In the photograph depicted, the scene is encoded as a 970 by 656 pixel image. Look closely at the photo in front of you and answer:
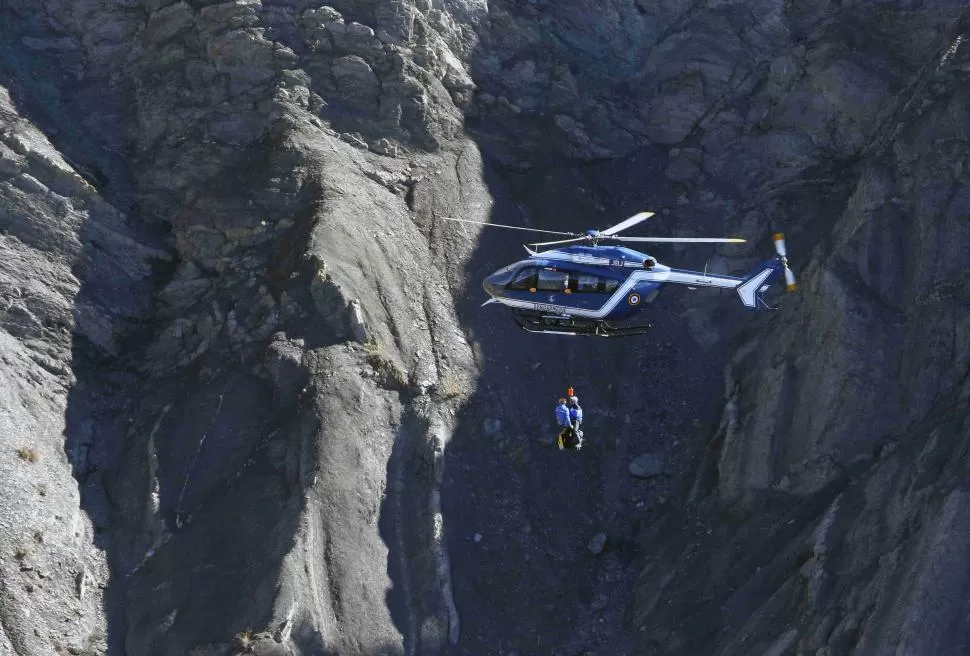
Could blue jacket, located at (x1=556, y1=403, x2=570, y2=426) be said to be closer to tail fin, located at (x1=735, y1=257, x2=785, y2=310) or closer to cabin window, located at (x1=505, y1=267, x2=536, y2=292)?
cabin window, located at (x1=505, y1=267, x2=536, y2=292)

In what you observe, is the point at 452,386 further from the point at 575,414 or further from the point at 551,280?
the point at 551,280

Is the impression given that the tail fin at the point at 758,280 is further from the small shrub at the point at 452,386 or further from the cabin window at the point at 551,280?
the small shrub at the point at 452,386

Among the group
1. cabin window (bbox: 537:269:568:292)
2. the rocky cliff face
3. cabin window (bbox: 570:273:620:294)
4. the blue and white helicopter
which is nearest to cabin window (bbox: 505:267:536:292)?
the blue and white helicopter

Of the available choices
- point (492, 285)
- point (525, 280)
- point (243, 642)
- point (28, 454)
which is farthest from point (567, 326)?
point (28, 454)

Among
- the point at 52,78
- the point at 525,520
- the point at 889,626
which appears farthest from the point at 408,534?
the point at 52,78

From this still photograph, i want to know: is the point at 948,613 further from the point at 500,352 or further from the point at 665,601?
the point at 500,352
